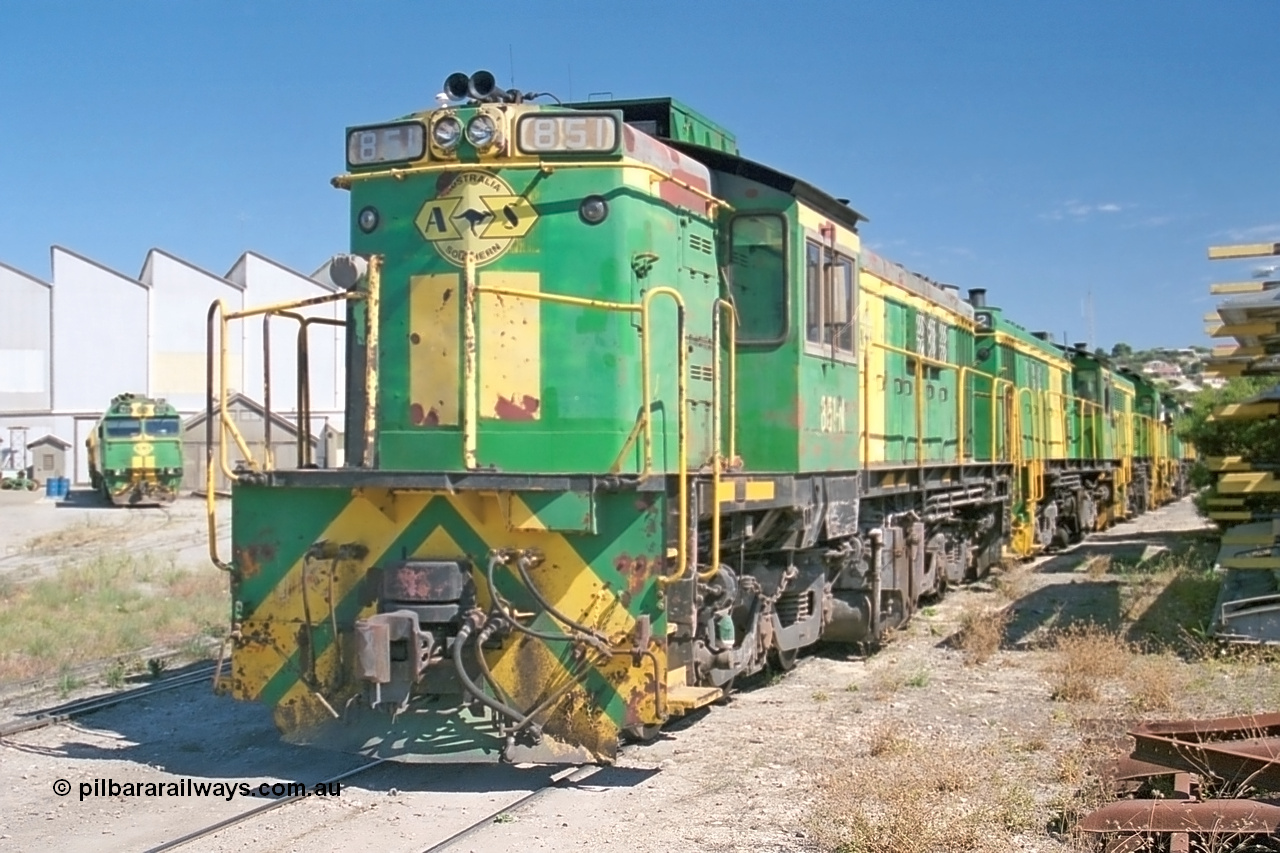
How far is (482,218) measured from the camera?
6.68 metres

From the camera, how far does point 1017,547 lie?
15.7 m

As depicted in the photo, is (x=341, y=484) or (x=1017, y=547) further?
(x=1017, y=547)

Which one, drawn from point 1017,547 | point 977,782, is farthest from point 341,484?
point 1017,547

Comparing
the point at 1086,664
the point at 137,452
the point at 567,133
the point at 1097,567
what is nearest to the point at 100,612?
the point at 567,133

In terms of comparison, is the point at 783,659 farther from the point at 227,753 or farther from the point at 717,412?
the point at 227,753

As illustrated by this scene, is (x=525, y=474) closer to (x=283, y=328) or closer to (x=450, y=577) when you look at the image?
(x=450, y=577)

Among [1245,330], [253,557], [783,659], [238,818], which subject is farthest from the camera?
[1245,330]

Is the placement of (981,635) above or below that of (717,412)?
below

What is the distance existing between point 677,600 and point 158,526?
74.6ft

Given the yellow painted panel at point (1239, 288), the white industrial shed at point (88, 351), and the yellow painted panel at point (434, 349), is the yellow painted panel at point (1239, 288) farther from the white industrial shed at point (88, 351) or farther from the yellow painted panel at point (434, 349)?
the white industrial shed at point (88, 351)

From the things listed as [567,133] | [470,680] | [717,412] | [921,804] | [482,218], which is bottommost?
[921,804]

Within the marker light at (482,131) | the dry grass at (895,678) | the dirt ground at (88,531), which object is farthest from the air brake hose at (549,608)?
the dirt ground at (88,531)

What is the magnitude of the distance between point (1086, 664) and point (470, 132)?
5904 mm

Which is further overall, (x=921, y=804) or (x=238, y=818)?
(x=238, y=818)
